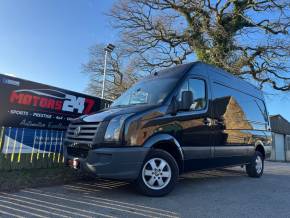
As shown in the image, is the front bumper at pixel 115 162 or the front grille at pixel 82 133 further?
the front grille at pixel 82 133

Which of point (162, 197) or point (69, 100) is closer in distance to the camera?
point (162, 197)

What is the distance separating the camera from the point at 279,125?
3416 centimetres

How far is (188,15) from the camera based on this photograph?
778 inches

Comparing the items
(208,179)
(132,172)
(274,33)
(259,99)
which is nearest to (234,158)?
(208,179)

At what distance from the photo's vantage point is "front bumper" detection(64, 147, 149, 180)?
4762 millimetres

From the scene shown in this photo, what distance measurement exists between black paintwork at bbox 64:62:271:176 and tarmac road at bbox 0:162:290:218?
75cm

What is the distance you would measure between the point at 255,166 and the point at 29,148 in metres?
6.15

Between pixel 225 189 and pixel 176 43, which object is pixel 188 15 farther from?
pixel 225 189

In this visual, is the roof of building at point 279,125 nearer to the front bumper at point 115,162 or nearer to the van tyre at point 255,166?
the van tyre at point 255,166

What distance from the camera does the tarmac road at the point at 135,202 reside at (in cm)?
416

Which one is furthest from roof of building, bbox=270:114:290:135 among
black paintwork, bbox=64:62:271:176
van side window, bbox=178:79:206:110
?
van side window, bbox=178:79:206:110

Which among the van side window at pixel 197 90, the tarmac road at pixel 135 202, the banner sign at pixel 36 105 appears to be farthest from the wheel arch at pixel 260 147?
the banner sign at pixel 36 105

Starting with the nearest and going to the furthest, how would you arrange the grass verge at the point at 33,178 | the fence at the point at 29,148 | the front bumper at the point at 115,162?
the front bumper at the point at 115,162
the grass verge at the point at 33,178
the fence at the point at 29,148

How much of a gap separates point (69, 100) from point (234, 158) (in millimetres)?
4730
